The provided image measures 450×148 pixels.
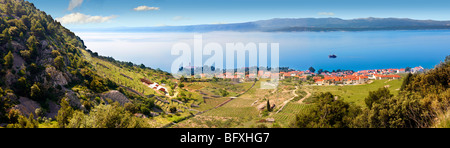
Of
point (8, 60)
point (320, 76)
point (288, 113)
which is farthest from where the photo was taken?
point (320, 76)

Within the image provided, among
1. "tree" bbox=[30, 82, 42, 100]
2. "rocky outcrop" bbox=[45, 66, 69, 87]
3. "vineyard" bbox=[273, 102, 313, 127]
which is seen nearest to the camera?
"tree" bbox=[30, 82, 42, 100]

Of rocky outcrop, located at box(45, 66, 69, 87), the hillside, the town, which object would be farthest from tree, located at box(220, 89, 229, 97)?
rocky outcrop, located at box(45, 66, 69, 87)

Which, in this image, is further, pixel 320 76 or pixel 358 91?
pixel 320 76

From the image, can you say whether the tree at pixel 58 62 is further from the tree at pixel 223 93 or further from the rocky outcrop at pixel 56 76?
the tree at pixel 223 93

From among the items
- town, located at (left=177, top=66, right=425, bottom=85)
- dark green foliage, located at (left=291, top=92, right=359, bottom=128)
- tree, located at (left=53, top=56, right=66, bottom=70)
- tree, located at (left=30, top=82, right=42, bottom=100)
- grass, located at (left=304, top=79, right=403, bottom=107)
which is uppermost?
tree, located at (left=53, top=56, right=66, bottom=70)

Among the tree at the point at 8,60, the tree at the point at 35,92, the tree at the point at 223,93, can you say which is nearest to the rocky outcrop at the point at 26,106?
the tree at the point at 35,92

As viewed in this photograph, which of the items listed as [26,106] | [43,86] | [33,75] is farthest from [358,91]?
[33,75]

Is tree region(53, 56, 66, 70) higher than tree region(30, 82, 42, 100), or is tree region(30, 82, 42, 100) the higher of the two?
tree region(53, 56, 66, 70)

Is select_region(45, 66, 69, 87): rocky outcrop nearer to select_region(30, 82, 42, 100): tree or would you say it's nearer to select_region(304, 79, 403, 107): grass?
select_region(30, 82, 42, 100): tree

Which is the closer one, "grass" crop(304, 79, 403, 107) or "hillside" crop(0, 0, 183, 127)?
"hillside" crop(0, 0, 183, 127)

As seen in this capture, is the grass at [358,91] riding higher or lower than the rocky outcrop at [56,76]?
lower

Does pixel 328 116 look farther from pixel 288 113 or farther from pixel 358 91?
pixel 358 91
